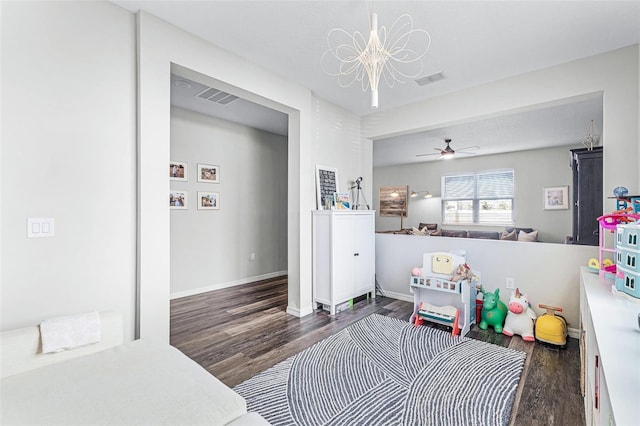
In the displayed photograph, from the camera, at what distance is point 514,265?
321 cm

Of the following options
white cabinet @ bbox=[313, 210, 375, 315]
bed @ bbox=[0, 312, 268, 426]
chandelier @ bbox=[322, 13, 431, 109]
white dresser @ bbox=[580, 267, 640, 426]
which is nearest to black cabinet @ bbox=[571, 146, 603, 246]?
white dresser @ bbox=[580, 267, 640, 426]

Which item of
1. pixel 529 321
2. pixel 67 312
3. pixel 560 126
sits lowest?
pixel 529 321

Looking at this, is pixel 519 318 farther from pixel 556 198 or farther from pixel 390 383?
pixel 556 198

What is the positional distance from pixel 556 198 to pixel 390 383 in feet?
21.2

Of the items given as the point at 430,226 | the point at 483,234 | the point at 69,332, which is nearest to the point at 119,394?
the point at 69,332

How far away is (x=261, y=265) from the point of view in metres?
5.20

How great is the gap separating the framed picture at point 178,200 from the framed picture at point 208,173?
0.33m

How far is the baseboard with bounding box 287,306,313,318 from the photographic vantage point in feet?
11.1

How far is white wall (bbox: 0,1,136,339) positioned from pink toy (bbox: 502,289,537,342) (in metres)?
3.22

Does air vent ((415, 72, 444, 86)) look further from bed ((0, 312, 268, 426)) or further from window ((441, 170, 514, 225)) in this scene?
window ((441, 170, 514, 225))

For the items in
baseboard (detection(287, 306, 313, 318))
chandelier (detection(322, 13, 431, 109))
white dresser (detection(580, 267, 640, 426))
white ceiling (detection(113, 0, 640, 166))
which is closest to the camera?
white dresser (detection(580, 267, 640, 426))

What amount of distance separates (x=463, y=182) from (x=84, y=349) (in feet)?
26.0

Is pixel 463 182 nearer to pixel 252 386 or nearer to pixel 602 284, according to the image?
pixel 602 284

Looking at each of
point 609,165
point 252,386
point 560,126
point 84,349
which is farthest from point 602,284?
point 560,126
